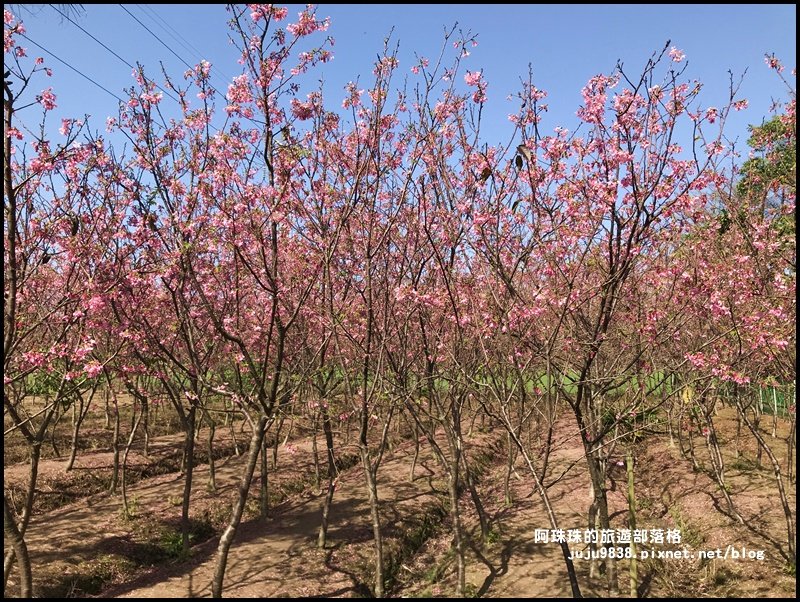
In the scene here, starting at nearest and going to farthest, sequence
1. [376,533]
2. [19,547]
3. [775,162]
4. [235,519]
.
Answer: [19,547], [235,519], [376,533], [775,162]

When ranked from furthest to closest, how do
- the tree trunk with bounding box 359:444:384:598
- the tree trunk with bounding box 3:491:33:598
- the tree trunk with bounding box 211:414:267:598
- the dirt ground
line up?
the dirt ground < the tree trunk with bounding box 359:444:384:598 < the tree trunk with bounding box 211:414:267:598 < the tree trunk with bounding box 3:491:33:598

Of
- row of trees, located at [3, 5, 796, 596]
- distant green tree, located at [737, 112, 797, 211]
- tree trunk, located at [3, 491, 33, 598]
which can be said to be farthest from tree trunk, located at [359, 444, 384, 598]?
distant green tree, located at [737, 112, 797, 211]

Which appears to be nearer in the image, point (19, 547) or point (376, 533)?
point (19, 547)

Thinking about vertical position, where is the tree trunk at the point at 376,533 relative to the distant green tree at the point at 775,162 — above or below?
below

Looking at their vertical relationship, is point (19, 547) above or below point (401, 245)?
below

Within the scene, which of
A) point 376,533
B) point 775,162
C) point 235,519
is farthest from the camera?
point 775,162

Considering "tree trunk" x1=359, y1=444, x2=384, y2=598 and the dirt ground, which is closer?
"tree trunk" x1=359, y1=444, x2=384, y2=598

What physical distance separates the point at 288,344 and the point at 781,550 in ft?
34.8

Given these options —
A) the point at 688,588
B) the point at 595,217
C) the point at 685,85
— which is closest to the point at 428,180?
the point at 595,217

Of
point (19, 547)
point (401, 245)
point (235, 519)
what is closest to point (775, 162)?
point (401, 245)

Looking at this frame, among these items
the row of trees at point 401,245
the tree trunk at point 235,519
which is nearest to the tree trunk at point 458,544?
the row of trees at point 401,245

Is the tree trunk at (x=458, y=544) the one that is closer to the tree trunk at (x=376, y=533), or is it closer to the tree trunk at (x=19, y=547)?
the tree trunk at (x=376, y=533)

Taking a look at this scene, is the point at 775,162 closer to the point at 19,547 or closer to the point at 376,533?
the point at 376,533

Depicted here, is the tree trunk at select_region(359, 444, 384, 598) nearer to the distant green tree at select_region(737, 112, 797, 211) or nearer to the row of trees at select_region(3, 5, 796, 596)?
the row of trees at select_region(3, 5, 796, 596)
